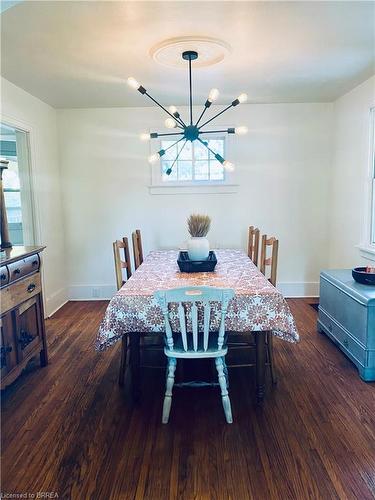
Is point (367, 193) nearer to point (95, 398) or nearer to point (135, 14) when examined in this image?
point (135, 14)

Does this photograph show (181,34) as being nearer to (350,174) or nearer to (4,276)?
(4,276)

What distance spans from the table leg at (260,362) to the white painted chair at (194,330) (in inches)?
10.2

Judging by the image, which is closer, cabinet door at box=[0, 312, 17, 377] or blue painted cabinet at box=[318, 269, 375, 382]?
cabinet door at box=[0, 312, 17, 377]

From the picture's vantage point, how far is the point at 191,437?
2.08 m

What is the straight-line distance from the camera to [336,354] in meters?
3.11

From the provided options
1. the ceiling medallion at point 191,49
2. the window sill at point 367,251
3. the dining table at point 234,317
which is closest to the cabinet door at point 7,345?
the dining table at point 234,317

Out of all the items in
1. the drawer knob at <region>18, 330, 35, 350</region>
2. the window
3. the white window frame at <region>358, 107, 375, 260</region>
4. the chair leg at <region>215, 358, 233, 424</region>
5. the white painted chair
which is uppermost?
the window

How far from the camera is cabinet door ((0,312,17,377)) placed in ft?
7.89

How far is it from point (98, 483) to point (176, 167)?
12.0ft

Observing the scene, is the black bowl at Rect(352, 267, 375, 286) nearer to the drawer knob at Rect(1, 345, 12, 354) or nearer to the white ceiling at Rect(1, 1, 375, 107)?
the white ceiling at Rect(1, 1, 375, 107)

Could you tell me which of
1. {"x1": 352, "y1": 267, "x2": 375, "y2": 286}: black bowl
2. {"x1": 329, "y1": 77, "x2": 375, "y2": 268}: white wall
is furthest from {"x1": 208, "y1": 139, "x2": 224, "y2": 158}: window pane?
{"x1": 352, "y1": 267, "x2": 375, "y2": 286}: black bowl

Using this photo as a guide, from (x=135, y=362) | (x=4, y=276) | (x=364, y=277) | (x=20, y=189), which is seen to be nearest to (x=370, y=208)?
(x=364, y=277)

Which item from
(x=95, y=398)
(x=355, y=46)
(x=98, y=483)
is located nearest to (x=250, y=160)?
(x=355, y=46)

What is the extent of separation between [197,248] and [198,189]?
179cm
